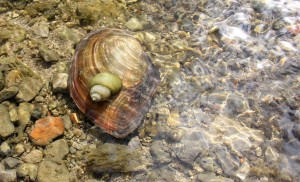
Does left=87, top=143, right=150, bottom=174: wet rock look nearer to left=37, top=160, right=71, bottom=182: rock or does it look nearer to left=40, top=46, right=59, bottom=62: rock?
left=37, top=160, right=71, bottom=182: rock

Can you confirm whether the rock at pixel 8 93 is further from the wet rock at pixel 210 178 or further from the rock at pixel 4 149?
the wet rock at pixel 210 178

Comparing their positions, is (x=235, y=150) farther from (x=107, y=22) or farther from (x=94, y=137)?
(x=107, y=22)

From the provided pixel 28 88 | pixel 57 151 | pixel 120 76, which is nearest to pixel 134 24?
pixel 120 76

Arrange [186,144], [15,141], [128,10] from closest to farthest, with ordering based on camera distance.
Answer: [15,141] < [186,144] < [128,10]

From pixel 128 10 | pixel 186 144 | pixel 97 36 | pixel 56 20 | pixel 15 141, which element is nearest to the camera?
pixel 15 141

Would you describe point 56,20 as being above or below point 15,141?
above

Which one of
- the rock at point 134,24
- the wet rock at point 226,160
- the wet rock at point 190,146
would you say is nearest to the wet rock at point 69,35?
the rock at point 134,24

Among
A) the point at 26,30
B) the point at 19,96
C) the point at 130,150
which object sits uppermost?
the point at 26,30

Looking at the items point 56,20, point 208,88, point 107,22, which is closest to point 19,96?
point 56,20
